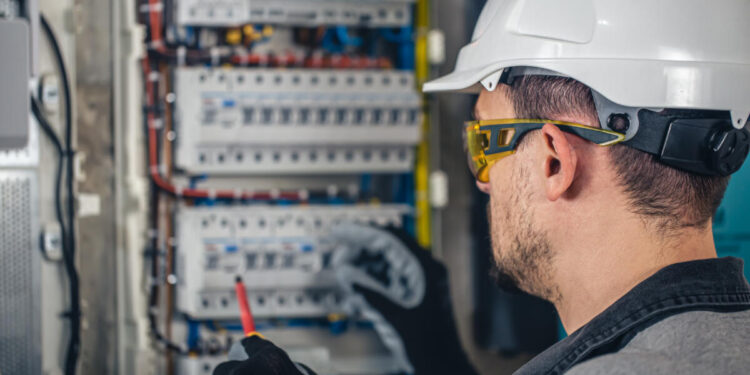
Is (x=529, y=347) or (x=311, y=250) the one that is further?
(x=529, y=347)

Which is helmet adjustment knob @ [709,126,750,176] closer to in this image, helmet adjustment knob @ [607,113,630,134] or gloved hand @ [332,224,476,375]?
helmet adjustment knob @ [607,113,630,134]

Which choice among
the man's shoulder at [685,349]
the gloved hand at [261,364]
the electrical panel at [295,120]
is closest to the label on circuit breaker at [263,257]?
the electrical panel at [295,120]

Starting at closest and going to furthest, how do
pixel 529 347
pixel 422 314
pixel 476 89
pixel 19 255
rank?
pixel 476 89, pixel 19 255, pixel 422 314, pixel 529 347

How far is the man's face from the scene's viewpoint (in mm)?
1196

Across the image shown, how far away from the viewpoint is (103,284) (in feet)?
7.09

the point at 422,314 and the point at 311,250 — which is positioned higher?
the point at 311,250

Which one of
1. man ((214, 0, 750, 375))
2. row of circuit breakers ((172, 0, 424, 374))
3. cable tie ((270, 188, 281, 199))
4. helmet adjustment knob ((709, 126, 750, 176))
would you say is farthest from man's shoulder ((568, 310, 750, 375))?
cable tie ((270, 188, 281, 199))

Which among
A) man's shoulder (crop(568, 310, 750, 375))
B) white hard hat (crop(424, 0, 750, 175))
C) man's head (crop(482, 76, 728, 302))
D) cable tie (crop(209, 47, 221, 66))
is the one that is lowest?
man's shoulder (crop(568, 310, 750, 375))

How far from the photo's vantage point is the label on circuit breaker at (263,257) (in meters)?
2.21

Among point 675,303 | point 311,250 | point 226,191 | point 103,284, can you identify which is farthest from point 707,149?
point 103,284

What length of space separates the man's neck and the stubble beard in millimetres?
37

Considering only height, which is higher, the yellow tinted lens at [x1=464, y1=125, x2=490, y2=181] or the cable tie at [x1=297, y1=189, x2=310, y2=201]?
the yellow tinted lens at [x1=464, y1=125, x2=490, y2=181]

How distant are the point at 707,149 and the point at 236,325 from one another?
5.65 ft

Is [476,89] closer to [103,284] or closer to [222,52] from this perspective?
[222,52]
